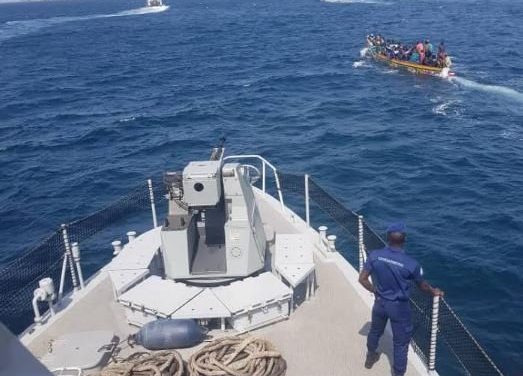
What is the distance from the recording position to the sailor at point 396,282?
657 cm

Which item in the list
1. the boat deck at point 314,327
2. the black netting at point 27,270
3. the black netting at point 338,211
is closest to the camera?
the boat deck at point 314,327

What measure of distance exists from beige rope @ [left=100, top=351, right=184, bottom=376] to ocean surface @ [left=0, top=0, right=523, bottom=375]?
8252 mm

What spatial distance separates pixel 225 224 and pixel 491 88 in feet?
109

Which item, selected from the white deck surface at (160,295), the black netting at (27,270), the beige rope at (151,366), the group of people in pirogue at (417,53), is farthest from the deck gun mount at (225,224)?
the group of people in pirogue at (417,53)

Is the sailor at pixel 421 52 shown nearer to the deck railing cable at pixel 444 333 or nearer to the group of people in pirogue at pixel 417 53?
the group of people in pirogue at pixel 417 53

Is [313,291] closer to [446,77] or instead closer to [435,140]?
[435,140]

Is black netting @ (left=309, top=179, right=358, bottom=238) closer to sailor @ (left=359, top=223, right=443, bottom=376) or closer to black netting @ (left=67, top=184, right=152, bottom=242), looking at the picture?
sailor @ (left=359, top=223, right=443, bottom=376)

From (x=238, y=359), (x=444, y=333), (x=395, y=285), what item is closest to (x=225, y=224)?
(x=238, y=359)

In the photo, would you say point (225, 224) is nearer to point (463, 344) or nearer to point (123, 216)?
point (123, 216)

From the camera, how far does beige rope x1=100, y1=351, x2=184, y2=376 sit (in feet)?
23.9

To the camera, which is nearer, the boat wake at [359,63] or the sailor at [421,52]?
the sailor at [421,52]

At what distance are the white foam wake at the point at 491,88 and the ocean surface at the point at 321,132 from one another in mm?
119

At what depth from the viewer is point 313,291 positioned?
381 inches

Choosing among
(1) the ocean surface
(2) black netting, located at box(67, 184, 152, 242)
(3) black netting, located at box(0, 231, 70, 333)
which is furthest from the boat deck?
(1) the ocean surface
